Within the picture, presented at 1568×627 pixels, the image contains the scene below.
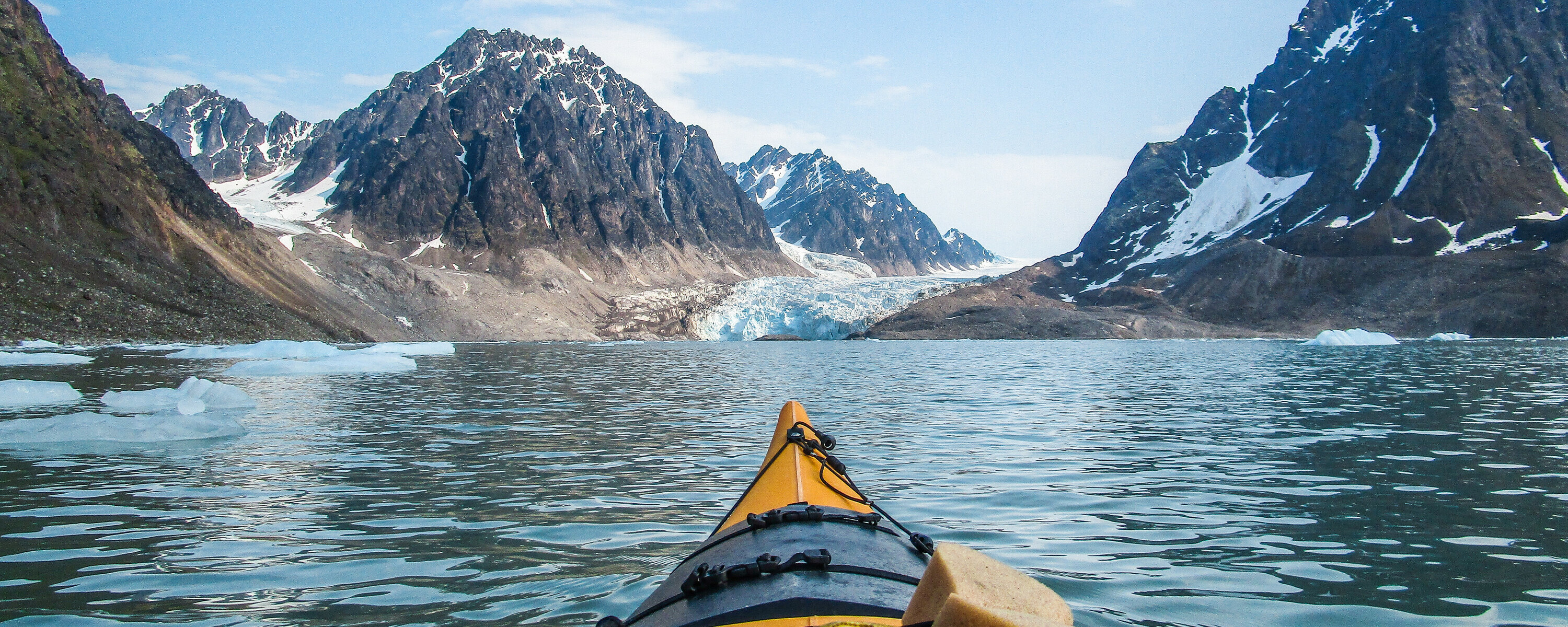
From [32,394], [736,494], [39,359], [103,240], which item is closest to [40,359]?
[39,359]

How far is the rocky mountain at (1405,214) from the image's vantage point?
116188mm

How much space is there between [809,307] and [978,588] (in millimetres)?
148984

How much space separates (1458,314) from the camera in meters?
111

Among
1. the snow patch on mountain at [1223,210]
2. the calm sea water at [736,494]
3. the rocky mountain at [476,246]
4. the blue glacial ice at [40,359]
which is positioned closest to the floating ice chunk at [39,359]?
the blue glacial ice at [40,359]

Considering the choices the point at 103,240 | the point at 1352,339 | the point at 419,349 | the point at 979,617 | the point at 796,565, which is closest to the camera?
the point at 979,617

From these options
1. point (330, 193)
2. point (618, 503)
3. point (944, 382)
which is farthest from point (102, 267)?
point (330, 193)

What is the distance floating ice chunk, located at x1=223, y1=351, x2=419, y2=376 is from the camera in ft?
124

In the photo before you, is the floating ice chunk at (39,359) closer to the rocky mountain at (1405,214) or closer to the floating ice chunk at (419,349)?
the floating ice chunk at (419,349)

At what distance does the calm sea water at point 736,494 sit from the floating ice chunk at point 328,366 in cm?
1566

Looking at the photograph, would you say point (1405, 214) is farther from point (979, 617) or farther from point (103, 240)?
point (103, 240)

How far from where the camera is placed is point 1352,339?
88375mm

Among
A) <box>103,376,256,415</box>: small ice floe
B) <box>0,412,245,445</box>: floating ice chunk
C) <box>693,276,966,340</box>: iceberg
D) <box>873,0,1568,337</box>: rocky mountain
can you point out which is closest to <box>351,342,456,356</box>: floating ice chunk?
<box>103,376,256,415</box>: small ice floe

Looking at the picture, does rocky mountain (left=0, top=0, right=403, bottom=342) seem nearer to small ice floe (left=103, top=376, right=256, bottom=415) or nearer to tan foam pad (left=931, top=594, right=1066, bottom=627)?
small ice floe (left=103, top=376, right=256, bottom=415)

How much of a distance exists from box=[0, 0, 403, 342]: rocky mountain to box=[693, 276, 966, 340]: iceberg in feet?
227
